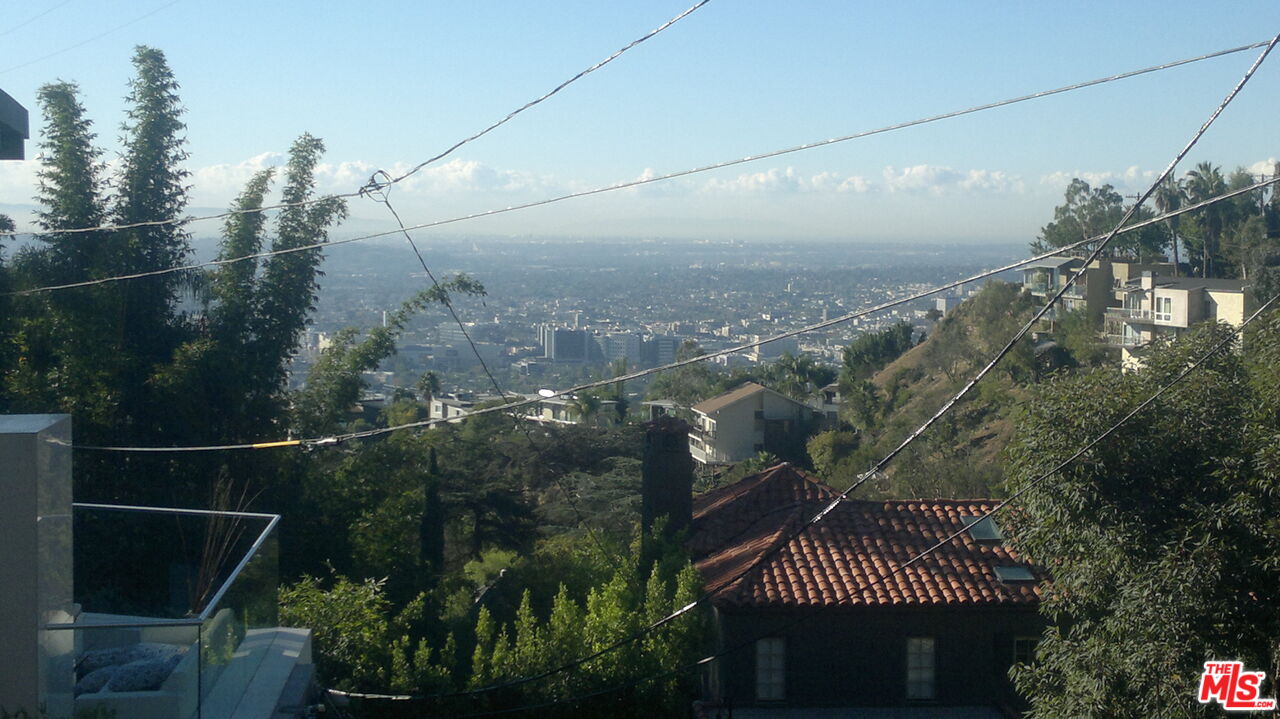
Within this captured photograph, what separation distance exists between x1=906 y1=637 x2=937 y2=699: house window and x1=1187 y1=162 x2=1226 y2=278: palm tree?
45.6 metres

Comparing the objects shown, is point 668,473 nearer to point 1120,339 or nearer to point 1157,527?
point 1157,527

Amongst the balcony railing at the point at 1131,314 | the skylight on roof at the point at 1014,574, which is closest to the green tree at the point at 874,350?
the balcony railing at the point at 1131,314

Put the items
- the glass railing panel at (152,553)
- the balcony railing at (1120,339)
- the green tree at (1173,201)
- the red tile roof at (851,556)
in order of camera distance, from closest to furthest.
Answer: the glass railing panel at (152,553) < the red tile roof at (851,556) < the balcony railing at (1120,339) < the green tree at (1173,201)

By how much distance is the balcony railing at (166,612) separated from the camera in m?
5.72

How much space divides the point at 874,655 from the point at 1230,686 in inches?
212

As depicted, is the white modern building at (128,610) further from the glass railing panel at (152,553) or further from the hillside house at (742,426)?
the hillside house at (742,426)

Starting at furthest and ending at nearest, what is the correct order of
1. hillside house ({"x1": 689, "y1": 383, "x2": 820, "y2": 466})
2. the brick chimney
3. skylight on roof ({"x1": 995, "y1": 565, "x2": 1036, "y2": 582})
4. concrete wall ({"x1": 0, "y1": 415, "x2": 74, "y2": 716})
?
hillside house ({"x1": 689, "y1": 383, "x2": 820, "y2": 466}), the brick chimney, skylight on roof ({"x1": 995, "y1": 565, "x2": 1036, "y2": 582}), concrete wall ({"x1": 0, "y1": 415, "x2": 74, "y2": 716})

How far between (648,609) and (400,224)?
5191 millimetres

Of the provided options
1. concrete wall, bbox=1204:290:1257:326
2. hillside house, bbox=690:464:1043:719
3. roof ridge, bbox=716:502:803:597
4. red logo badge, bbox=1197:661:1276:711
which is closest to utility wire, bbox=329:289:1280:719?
hillside house, bbox=690:464:1043:719

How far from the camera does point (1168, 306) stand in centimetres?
4353

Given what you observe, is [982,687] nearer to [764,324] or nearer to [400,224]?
[764,324]

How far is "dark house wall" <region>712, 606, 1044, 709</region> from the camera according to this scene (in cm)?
1357

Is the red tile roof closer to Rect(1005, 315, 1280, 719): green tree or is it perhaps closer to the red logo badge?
Rect(1005, 315, 1280, 719): green tree

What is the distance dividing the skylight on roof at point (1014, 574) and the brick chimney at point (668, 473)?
478 cm
